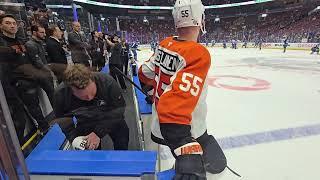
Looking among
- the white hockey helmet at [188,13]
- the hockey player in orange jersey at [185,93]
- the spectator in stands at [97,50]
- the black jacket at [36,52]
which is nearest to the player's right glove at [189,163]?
the hockey player in orange jersey at [185,93]

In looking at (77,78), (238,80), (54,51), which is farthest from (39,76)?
(238,80)

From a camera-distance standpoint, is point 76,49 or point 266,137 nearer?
point 266,137

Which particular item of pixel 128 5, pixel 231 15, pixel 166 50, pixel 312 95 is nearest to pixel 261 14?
pixel 231 15

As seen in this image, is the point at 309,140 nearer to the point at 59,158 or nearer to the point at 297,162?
the point at 297,162

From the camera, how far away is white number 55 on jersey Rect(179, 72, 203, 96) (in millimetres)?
848

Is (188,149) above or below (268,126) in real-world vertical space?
above

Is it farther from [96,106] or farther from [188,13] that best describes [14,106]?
[188,13]

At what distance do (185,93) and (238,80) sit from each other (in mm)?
4805

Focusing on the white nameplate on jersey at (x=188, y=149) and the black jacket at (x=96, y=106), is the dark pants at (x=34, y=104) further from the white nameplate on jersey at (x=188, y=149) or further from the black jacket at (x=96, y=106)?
the white nameplate on jersey at (x=188, y=149)

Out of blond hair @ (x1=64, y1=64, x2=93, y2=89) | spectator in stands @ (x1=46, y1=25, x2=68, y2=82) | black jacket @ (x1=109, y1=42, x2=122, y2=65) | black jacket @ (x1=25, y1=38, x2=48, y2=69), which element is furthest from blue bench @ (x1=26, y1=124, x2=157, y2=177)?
black jacket @ (x1=109, y1=42, x2=122, y2=65)

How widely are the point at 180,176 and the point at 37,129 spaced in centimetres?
197

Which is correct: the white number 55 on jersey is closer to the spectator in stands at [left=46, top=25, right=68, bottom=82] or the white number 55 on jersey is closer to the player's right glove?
the player's right glove

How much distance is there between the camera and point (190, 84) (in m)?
0.85

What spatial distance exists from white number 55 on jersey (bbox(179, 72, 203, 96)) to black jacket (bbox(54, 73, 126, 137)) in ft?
2.75
